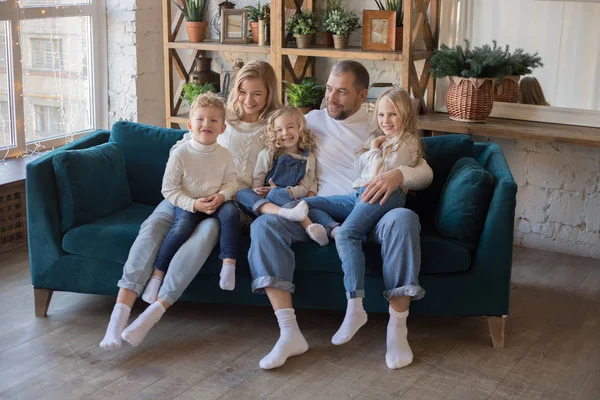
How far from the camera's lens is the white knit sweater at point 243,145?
11.6ft

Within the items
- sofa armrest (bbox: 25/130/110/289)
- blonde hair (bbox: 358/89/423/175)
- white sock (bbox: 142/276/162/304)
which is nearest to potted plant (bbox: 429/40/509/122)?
blonde hair (bbox: 358/89/423/175)

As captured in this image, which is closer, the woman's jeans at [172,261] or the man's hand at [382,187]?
the woman's jeans at [172,261]

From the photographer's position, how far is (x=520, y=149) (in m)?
4.49

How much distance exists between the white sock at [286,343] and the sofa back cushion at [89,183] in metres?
0.96

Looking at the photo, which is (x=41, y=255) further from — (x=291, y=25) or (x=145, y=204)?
(x=291, y=25)

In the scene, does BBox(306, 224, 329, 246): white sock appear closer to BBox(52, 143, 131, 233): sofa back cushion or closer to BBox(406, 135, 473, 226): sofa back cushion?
BBox(406, 135, 473, 226): sofa back cushion

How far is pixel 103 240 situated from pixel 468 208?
4.90 feet

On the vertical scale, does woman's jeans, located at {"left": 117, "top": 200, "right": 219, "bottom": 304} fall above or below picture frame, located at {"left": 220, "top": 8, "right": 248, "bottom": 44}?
below

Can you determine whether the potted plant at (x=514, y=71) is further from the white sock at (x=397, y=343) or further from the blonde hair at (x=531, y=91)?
the white sock at (x=397, y=343)

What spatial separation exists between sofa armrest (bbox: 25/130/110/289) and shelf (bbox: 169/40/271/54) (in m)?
1.69

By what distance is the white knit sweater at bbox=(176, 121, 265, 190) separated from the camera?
3.55 metres

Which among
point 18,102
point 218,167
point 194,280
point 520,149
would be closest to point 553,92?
point 520,149

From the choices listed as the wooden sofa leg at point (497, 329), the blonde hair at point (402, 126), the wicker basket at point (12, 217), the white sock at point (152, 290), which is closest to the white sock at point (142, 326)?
the white sock at point (152, 290)

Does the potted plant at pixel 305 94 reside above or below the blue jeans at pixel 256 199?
above
